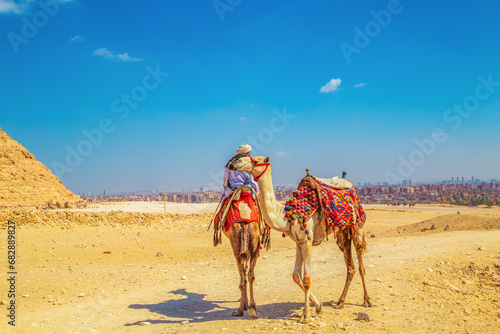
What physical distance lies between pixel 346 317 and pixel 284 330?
4.58 ft

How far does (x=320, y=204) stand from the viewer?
6633 mm

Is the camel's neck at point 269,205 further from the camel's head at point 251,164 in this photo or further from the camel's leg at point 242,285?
the camel's leg at point 242,285

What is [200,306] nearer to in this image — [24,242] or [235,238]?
[235,238]

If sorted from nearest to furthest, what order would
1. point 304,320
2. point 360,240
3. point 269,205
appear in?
point 304,320 < point 269,205 < point 360,240

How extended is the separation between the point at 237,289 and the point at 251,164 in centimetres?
421

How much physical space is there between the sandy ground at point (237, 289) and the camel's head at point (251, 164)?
2612 mm

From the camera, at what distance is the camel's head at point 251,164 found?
622 centimetres

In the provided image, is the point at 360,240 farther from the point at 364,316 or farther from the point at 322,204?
the point at 364,316

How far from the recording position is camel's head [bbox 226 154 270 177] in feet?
20.4

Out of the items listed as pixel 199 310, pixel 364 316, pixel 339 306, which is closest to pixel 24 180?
pixel 199 310

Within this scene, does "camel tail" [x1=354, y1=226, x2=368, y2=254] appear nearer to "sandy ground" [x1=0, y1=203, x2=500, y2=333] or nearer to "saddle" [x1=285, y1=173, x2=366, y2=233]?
"saddle" [x1=285, y1=173, x2=366, y2=233]

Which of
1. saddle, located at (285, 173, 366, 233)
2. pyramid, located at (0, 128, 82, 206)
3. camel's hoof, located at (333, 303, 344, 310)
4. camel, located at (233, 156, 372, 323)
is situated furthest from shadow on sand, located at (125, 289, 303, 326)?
pyramid, located at (0, 128, 82, 206)

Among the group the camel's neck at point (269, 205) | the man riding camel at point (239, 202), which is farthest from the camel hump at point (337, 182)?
the man riding camel at point (239, 202)

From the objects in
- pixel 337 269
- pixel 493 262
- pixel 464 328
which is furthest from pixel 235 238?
pixel 493 262
